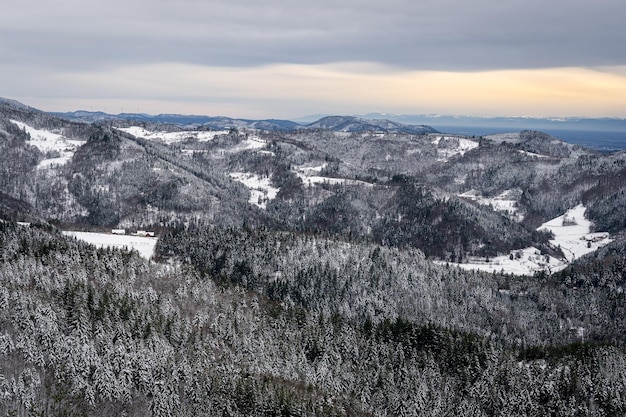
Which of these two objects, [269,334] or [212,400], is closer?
[212,400]

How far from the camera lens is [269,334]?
185m

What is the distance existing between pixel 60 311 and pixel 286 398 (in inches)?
2925

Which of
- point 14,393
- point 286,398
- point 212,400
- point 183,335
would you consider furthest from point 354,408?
point 14,393

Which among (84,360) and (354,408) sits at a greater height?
(84,360)

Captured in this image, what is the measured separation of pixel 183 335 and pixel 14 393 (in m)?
49.4

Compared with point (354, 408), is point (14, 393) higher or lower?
higher

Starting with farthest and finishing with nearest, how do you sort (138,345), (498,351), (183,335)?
(498,351) < (183,335) < (138,345)

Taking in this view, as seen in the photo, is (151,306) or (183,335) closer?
(183,335)

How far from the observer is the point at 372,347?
183750 mm

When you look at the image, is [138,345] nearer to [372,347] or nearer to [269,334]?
[269,334]

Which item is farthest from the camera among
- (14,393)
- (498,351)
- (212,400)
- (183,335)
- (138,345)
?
(498,351)

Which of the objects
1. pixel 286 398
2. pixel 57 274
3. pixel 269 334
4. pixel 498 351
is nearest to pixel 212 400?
pixel 286 398

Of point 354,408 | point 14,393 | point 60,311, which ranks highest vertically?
point 60,311

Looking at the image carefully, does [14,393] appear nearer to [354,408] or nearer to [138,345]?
[138,345]
